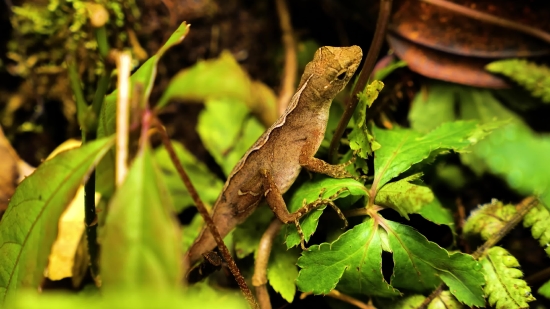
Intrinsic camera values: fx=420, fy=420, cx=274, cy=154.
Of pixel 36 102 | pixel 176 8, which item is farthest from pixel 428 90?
pixel 36 102

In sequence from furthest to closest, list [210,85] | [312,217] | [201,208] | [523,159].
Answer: [312,217]
[201,208]
[210,85]
[523,159]

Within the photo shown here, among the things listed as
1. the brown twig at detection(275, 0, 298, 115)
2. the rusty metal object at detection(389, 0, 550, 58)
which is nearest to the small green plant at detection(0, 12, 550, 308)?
the rusty metal object at detection(389, 0, 550, 58)

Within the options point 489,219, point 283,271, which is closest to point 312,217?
point 283,271

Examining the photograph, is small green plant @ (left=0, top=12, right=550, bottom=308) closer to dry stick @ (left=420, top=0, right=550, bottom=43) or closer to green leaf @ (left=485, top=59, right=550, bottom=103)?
green leaf @ (left=485, top=59, right=550, bottom=103)

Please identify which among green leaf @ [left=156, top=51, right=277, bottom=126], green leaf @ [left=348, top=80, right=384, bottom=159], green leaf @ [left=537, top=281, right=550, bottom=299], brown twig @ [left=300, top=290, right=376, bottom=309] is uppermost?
green leaf @ [left=156, top=51, right=277, bottom=126]

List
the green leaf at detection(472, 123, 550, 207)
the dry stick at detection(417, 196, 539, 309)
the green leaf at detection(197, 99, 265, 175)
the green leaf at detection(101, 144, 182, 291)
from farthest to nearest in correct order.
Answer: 1. the green leaf at detection(197, 99, 265, 175)
2. the dry stick at detection(417, 196, 539, 309)
3. the green leaf at detection(472, 123, 550, 207)
4. the green leaf at detection(101, 144, 182, 291)

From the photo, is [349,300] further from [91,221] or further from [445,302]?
[91,221]

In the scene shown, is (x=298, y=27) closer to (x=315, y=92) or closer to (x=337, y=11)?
(x=337, y=11)
